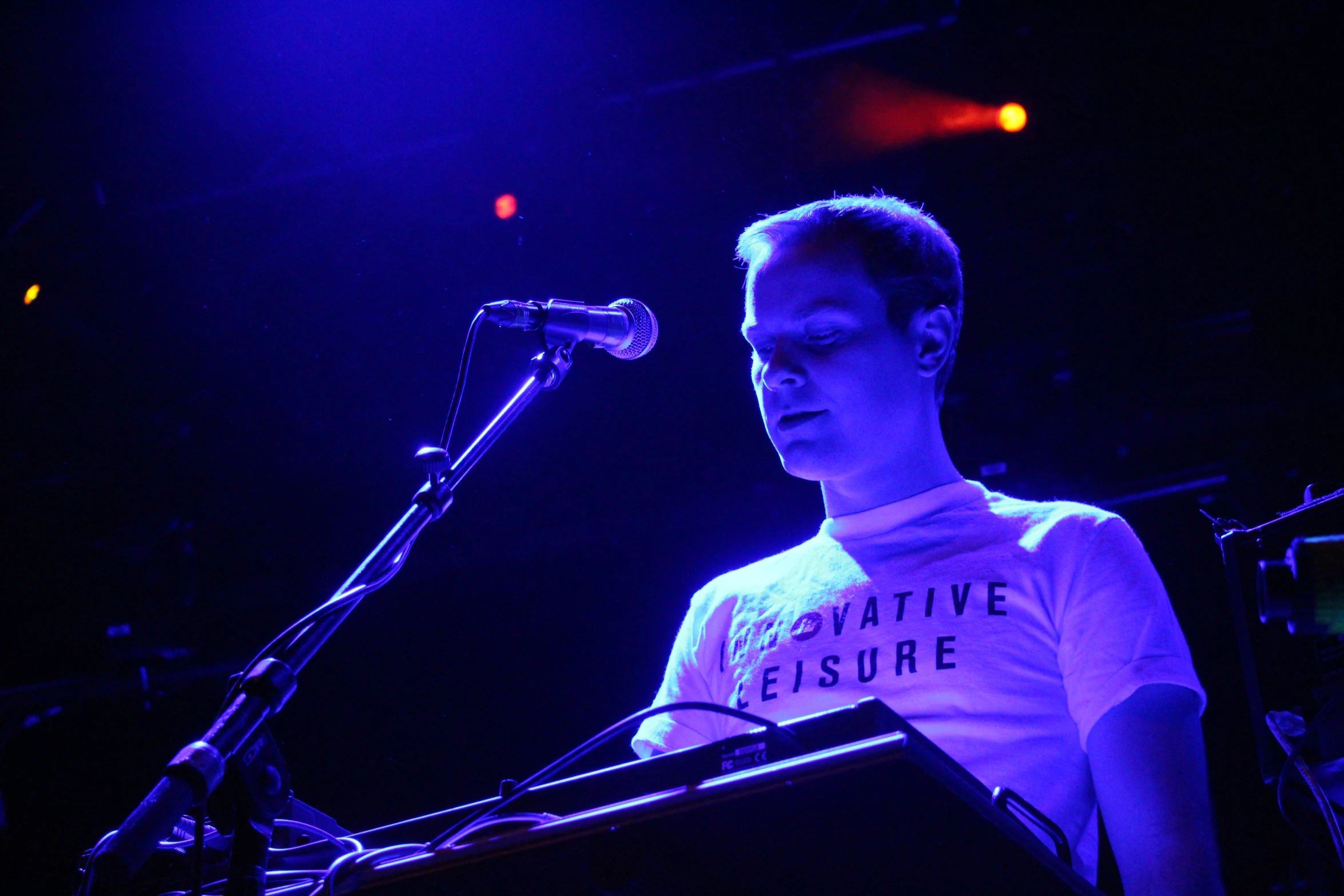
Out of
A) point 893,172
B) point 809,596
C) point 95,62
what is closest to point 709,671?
point 809,596

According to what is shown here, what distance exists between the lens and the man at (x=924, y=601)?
1.48 meters

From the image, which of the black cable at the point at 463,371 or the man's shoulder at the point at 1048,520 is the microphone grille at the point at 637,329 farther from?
the man's shoulder at the point at 1048,520

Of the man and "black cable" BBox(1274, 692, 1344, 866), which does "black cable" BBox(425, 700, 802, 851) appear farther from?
"black cable" BBox(1274, 692, 1344, 866)

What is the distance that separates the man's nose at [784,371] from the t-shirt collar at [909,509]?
0.35 meters

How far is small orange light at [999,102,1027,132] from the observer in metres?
4.14

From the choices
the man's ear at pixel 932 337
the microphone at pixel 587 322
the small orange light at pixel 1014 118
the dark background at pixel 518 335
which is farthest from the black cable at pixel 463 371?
the small orange light at pixel 1014 118

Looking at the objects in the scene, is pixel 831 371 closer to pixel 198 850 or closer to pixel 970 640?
pixel 970 640

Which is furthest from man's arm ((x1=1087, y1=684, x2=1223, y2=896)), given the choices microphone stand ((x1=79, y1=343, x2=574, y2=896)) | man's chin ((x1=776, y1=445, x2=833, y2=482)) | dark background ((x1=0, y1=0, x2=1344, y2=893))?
dark background ((x1=0, y1=0, x2=1344, y2=893))

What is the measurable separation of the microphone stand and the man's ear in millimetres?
1232

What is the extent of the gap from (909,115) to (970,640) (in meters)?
3.13

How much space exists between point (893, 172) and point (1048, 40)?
820mm

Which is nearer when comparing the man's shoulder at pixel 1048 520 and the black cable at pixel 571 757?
the black cable at pixel 571 757

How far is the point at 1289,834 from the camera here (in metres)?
3.40

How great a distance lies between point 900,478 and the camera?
213 cm
